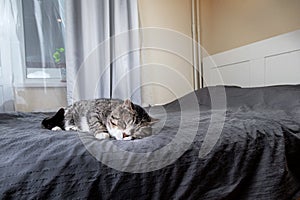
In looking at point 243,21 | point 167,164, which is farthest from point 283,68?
point 167,164

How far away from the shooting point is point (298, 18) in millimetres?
1768

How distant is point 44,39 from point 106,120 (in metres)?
1.40

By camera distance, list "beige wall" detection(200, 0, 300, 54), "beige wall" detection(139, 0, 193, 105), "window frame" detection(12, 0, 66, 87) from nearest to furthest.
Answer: "beige wall" detection(200, 0, 300, 54), "window frame" detection(12, 0, 66, 87), "beige wall" detection(139, 0, 193, 105)

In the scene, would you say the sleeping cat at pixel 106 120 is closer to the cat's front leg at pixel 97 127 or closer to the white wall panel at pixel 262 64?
the cat's front leg at pixel 97 127

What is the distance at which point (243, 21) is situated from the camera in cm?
228

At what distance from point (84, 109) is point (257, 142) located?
83cm

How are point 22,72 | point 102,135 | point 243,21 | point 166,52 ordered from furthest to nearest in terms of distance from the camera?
point 166,52 → point 243,21 → point 22,72 → point 102,135

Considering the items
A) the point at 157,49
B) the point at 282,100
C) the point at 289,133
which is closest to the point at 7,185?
the point at 289,133

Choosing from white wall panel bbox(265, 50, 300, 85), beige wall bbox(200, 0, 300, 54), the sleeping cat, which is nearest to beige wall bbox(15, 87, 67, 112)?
the sleeping cat

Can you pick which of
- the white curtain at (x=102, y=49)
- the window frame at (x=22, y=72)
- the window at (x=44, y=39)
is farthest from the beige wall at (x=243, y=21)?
the window frame at (x=22, y=72)

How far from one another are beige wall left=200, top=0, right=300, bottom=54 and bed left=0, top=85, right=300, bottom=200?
41.9 inches

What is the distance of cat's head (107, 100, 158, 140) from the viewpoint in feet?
3.51

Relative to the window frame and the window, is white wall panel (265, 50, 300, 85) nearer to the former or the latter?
the window

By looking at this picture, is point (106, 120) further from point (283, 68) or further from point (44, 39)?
point (44, 39)
